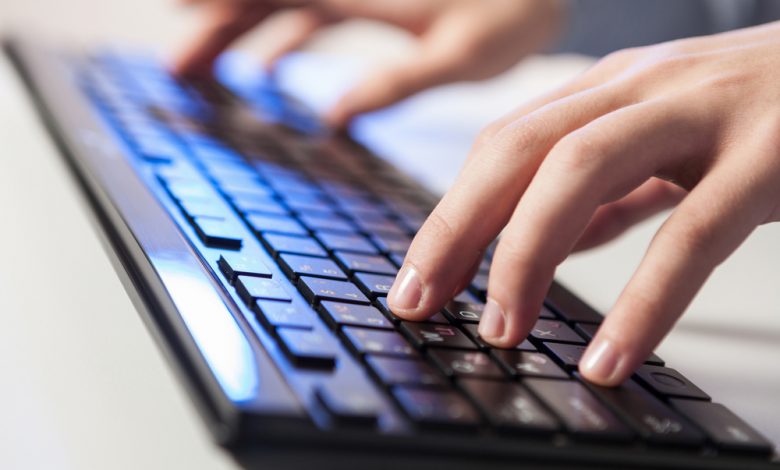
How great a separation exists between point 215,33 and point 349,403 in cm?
83

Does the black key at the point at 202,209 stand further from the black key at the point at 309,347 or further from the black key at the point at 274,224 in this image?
the black key at the point at 309,347

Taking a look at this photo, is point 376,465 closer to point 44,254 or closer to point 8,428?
point 8,428

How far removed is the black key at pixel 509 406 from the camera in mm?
288

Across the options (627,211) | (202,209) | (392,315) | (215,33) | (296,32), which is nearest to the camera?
(392,315)

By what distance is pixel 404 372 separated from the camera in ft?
1.02

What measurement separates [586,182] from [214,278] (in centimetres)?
16

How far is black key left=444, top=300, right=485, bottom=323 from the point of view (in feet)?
1.31

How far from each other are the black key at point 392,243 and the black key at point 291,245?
0.04m

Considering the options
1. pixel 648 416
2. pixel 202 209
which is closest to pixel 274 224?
pixel 202 209

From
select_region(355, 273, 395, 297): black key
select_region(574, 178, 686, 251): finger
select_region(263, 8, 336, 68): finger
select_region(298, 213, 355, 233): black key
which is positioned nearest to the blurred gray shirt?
select_region(263, 8, 336, 68): finger

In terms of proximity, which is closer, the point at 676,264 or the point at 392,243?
the point at 676,264

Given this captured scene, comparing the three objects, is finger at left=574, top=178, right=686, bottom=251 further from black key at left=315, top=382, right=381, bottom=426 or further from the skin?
black key at left=315, top=382, right=381, bottom=426

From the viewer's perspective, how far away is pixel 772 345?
50 centimetres

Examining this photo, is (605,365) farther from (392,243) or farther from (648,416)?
(392,243)
